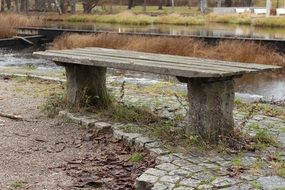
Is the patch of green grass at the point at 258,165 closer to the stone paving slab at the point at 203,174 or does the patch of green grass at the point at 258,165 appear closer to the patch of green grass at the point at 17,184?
the stone paving slab at the point at 203,174

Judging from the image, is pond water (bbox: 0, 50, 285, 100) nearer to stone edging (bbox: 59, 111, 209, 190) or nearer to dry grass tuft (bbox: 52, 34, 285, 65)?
dry grass tuft (bbox: 52, 34, 285, 65)

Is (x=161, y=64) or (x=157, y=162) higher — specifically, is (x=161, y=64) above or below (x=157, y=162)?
above

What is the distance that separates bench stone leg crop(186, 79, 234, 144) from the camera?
4.41 m

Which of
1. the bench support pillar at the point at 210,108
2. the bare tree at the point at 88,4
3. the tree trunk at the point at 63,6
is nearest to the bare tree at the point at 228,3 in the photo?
the bare tree at the point at 88,4

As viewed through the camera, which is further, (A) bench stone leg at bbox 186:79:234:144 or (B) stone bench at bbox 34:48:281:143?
(A) bench stone leg at bbox 186:79:234:144

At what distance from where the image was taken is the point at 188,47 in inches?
556

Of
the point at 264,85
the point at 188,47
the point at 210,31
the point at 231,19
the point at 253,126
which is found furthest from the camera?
Result: the point at 231,19

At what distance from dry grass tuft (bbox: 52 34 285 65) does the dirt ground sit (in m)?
8.00

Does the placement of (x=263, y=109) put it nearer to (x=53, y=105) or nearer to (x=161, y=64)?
(x=161, y=64)

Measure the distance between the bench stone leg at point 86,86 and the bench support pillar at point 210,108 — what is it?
5.71 ft

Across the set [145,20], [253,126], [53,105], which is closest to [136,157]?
[253,126]

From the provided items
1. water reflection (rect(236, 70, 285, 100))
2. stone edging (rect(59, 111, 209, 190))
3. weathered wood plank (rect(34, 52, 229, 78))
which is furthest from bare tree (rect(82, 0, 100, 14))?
stone edging (rect(59, 111, 209, 190))

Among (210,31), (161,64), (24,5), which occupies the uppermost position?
(24,5)

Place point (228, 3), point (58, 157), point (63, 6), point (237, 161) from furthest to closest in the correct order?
1. point (228, 3)
2. point (63, 6)
3. point (58, 157)
4. point (237, 161)
